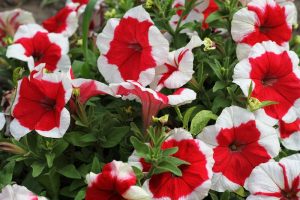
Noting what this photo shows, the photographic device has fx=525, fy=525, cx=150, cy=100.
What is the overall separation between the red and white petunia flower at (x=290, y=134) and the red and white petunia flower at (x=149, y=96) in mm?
427

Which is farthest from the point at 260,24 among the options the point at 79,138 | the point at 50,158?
the point at 50,158

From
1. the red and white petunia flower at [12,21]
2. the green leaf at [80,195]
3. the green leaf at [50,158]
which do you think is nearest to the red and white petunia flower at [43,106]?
the green leaf at [50,158]

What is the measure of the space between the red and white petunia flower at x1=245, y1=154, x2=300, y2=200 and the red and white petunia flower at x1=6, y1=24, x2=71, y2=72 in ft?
3.39

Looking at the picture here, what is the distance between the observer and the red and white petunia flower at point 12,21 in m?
2.79

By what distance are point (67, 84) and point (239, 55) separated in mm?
719

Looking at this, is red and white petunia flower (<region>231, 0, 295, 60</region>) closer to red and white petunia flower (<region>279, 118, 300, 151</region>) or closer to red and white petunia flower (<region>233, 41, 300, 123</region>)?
red and white petunia flower (<region>233, 41, 300, 123</region>)

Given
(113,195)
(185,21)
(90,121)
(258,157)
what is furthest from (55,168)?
(185,21)

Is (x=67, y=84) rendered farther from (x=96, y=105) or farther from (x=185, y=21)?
(x=185, y=21)

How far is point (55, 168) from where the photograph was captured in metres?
1.96

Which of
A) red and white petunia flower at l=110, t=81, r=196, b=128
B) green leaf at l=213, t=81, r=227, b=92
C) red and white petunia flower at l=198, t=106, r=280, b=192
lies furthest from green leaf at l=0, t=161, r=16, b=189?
green leaf at l=213, t=81, r=227, b=92

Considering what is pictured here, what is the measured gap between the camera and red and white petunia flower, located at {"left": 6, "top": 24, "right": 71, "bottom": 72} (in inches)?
94.9

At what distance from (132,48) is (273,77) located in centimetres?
57

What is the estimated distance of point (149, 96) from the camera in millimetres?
1814

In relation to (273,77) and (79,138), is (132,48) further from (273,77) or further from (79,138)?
(273,77)
